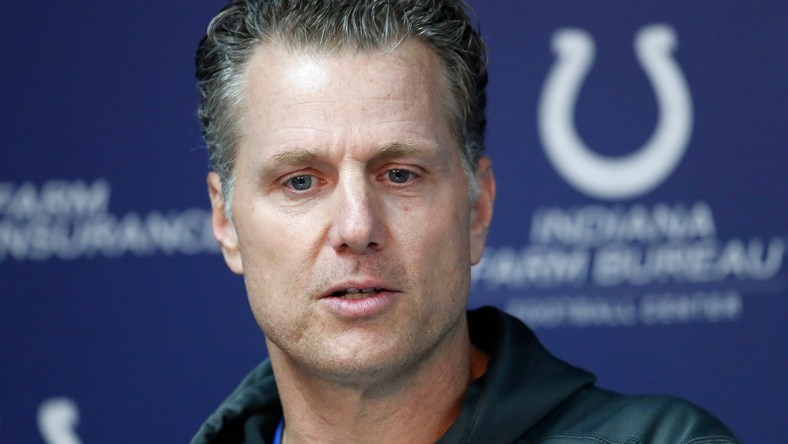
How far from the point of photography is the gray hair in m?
2.10

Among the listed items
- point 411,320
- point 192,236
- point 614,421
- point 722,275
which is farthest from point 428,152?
point 722,275

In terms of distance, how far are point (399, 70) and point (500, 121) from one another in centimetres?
151

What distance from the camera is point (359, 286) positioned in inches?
77.6

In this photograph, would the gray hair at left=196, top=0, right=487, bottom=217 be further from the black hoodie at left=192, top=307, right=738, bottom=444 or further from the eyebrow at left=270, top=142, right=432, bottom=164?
the black hoodie at left=192, top=307, right=738, bottom=444

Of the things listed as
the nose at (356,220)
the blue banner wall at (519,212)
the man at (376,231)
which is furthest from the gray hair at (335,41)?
the blue banner wall at (519,212)

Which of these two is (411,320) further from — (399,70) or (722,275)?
(722,275)

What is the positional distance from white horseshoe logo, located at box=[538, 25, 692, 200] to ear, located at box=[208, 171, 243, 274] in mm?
1451

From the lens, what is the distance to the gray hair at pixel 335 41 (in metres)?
2.10

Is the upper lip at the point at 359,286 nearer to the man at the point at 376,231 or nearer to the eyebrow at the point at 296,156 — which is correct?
the man at the point at 376,231

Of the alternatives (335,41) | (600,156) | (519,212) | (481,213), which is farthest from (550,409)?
(600,156)

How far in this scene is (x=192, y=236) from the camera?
343 cm

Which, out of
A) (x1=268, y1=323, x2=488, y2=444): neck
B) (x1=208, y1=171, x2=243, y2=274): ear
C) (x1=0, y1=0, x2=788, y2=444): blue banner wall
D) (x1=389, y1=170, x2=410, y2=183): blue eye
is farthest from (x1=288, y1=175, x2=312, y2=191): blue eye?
(x1=0, y1=0, x2=788, y2=444): blue banner wall

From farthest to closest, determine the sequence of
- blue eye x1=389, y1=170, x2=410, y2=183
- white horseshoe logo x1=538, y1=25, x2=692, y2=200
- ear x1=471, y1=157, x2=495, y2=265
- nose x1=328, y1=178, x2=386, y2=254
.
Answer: white horseshoe logo x1=538, y1=25, x2=692, y2=200, ear x1=471, y1=157, x2=495, y2=265, blue eye x1=389, y1=170, x2=410, y2=183, nose x1=328, y1=178, x2=386, y2=254

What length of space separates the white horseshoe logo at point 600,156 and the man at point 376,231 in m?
1.31
